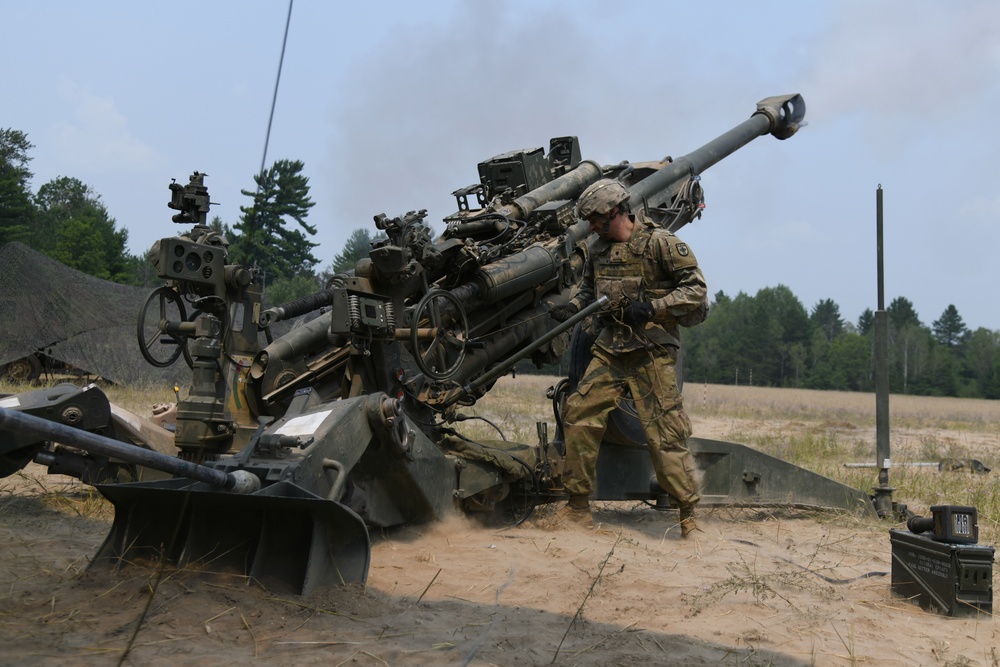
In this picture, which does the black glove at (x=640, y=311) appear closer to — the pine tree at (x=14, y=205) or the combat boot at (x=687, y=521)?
the combat boot at (x=687, y=521)

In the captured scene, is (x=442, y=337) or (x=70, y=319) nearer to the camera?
(x=442, y=337)

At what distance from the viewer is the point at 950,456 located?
11.0m

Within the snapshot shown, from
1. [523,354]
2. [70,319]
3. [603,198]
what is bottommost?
[523,354]

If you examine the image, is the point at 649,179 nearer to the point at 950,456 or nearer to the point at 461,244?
the point at 461,244

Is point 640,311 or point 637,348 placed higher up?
point 640,311

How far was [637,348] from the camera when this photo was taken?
6312 millimetres

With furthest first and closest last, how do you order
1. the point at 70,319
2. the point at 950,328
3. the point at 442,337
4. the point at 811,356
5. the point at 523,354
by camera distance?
the point at 950,328, the point at 811,356, the point at 70,319, the point at 523,354, the point at 442,337

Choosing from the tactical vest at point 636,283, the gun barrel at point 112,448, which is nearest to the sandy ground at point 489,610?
the gun barrel at point 112,448

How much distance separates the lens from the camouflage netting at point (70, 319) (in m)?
16.0

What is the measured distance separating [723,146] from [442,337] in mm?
4290

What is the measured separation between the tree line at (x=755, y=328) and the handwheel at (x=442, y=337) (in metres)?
0.94

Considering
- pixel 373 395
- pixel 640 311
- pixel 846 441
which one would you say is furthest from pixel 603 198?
pixel 846 441

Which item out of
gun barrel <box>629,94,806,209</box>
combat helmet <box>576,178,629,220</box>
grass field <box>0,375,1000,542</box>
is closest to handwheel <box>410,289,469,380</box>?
grass field <box>0,375,1000,542</box>

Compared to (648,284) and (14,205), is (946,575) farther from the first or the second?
(14,205)
